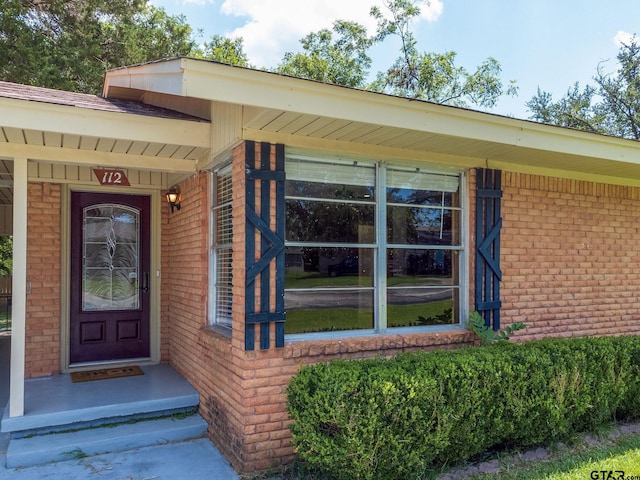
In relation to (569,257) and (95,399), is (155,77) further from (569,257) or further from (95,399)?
(569,257)

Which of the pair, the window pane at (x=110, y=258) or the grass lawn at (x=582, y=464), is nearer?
the grass lawn at (x=582, y=464)

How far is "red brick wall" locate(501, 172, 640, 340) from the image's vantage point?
4.88 meters

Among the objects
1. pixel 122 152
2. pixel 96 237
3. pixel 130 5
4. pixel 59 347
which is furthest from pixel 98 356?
pixel 130 5

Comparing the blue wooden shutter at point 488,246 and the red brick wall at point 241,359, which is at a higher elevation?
the blue wooden shutter at point 488,246

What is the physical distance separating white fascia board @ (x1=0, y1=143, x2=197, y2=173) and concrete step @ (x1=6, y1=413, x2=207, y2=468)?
2.42 metres

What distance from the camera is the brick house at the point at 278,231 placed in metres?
3.61

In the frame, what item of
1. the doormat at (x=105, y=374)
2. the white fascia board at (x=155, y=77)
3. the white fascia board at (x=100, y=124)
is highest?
the white fascia board at (x=155, y=77)

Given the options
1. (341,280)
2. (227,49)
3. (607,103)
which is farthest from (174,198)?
(607,103)

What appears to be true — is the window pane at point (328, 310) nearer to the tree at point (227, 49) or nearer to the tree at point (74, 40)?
the tree at point (74, 40)

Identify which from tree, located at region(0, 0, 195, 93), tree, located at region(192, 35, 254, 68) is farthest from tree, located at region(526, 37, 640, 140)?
tree, located at region(0, 0, 195, 93)

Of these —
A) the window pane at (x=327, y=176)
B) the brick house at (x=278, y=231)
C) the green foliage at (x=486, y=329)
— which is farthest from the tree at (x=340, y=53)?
the green foliage at (x=486, y=329)

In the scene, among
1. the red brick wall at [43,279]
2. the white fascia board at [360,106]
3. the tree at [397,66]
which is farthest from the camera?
the tree at [397,66]

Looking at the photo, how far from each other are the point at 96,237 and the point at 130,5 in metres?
10.9

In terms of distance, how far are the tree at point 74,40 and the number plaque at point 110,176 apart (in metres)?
7.64
